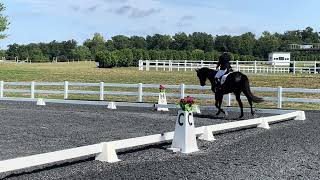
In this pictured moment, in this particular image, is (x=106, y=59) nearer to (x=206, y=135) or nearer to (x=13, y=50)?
(x=206, y=135)

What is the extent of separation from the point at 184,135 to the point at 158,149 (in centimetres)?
76

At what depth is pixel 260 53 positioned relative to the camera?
131 m

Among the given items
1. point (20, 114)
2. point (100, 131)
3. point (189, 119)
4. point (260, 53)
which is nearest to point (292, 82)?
point (20, 114)

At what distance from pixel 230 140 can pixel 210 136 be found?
510 mm

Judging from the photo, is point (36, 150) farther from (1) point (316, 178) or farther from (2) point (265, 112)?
(2) point (265, 112)

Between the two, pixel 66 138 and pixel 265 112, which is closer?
pixel 66 138

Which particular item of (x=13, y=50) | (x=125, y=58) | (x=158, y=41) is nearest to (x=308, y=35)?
(x=158, y=41)

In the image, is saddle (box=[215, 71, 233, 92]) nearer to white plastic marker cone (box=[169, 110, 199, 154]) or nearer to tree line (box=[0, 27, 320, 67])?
white plastic marker cone (box=[169, 110, 199, 154])

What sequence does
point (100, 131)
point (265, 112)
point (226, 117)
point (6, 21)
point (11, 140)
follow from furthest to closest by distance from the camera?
point (6, 21), point (265, 112), point (226, 117), point (100, 131), point (11, 140)

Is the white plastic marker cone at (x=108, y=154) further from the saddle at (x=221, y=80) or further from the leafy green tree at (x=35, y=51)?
the leafy green tree at (x=35, y=51)

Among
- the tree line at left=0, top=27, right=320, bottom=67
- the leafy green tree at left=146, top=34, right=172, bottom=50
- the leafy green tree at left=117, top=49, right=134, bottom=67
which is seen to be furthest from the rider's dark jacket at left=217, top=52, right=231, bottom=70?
the leafy green tree at left=146, top=34, right=172, bottom=50

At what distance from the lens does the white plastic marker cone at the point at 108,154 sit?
9.87 m

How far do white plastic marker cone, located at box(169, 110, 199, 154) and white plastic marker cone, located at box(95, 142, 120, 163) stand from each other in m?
1.66

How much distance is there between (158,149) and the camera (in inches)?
451
